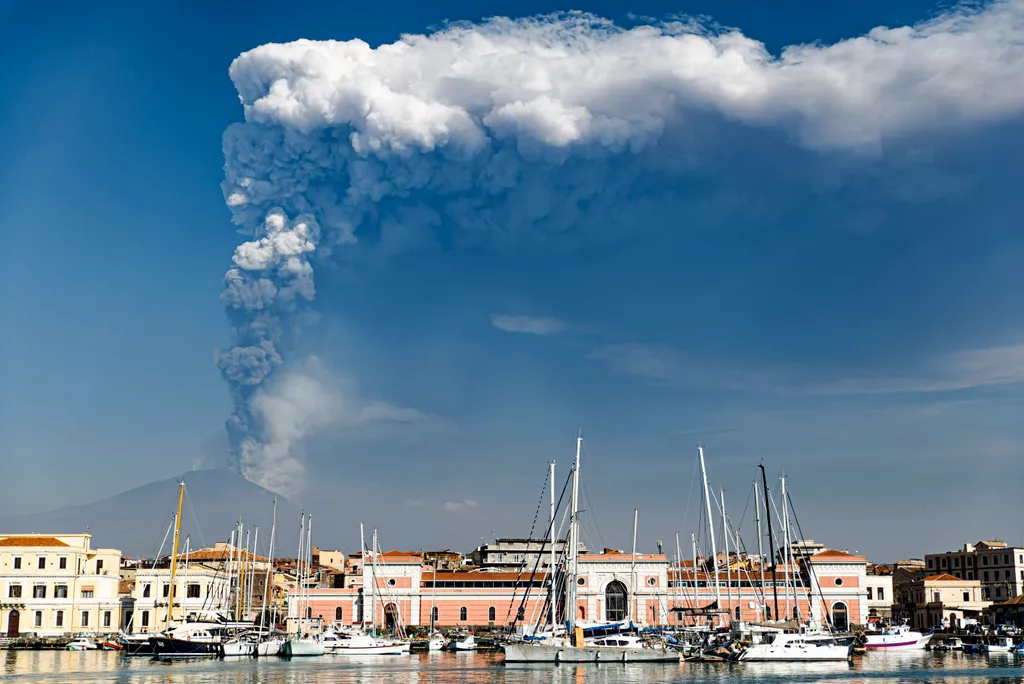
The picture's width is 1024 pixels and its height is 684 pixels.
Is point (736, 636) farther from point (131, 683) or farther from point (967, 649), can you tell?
point (131, 683)

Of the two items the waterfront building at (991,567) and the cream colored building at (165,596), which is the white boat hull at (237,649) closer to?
the cream colored building at (165,596)

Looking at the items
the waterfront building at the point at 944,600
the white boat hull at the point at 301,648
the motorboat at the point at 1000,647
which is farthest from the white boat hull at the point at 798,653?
the waterfront building at the point at 944,600

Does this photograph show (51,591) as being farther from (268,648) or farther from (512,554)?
(512,554)

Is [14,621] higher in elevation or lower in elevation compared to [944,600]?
lower

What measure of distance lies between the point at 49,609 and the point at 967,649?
76076mm

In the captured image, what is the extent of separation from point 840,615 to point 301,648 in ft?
181

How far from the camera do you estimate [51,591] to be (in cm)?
9675

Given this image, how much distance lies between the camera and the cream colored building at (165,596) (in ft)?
332

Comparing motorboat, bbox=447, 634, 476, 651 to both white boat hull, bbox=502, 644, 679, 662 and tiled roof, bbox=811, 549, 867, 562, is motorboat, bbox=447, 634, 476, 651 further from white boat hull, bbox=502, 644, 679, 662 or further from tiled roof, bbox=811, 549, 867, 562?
tiled roof, bbox=811, 549, 867, 562

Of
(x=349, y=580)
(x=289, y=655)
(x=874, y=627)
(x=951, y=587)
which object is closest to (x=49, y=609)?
(x=349, y=580)

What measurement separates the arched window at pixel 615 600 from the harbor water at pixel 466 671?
1331 inches

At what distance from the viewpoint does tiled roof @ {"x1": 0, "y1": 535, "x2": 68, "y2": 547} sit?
9888 cm

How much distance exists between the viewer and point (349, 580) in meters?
103

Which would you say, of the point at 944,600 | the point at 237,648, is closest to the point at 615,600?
the point at 944,600
